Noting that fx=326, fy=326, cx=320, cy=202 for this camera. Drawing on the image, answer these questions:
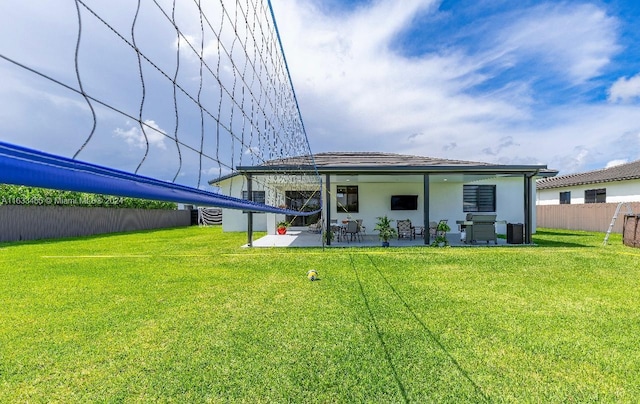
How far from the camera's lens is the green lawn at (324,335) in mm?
2320

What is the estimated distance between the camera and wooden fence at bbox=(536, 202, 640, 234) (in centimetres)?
1422

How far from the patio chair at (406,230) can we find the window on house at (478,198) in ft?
11.1

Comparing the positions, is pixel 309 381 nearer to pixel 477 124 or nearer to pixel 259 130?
pixel 259 130

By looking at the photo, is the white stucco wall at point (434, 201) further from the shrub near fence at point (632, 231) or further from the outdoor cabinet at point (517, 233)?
the shrub near fence at point (632, 231)

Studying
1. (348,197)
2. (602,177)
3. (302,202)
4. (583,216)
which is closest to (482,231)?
(348,197)

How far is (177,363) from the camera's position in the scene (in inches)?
106

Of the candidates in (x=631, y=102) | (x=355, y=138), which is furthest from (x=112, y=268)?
(x=631, y=102)

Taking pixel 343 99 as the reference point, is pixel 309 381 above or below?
below

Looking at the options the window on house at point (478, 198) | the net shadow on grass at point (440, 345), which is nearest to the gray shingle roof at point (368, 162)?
the window on house at point (478, 198)

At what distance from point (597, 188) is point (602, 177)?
2.04 feet

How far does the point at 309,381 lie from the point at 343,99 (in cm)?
830

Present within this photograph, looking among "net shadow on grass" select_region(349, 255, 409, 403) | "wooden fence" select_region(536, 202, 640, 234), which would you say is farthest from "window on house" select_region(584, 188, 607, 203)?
"net shadow on grass" select_region(349, 255, 409, 403)

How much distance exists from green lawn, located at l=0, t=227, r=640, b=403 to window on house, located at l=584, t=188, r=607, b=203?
13.6 metres

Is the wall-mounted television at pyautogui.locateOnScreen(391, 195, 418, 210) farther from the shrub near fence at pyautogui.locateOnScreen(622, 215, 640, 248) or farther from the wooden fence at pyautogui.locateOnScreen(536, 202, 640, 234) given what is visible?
the wooden fence at pyautogui.locateOnScreen(536, 202, 640, 234)
